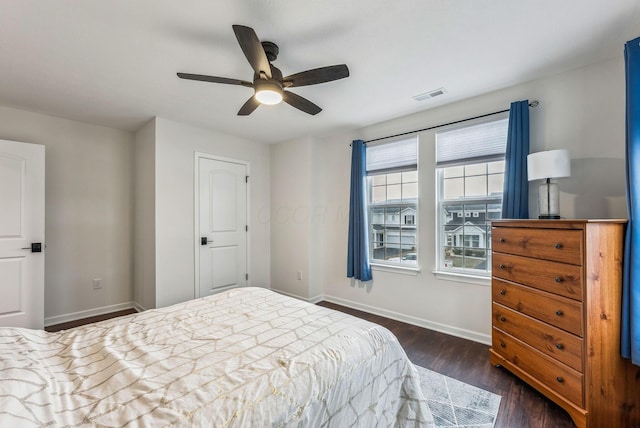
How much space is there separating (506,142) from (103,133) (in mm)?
4825

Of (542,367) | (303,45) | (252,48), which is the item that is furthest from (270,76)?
(542,367)

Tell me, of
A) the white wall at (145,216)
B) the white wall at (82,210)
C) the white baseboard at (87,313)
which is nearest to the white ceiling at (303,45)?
the white wall at (82,210)

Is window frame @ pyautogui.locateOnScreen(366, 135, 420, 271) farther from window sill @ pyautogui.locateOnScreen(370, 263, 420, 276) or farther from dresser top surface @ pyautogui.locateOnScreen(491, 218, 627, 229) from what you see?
dresser top surface @ pyautogui.locateOnScreen(491, 218, 627, 229)

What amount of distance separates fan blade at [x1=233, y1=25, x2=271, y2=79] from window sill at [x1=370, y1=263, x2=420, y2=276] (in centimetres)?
261

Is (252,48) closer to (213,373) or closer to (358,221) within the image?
(213,373)

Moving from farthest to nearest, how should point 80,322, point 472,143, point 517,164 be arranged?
1. point 80,322
2. point 472,143
3. point 517,164

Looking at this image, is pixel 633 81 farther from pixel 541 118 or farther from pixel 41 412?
pixel 41 412

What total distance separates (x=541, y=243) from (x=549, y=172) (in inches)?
22.8

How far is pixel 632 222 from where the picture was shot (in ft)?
5.45

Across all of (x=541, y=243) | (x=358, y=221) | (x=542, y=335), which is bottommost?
(x=542, y=335)

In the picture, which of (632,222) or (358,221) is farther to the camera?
(358,221)

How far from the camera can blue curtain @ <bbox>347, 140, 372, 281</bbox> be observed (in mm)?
3627

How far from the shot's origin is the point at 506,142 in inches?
103

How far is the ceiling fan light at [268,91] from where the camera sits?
1.84 meters
